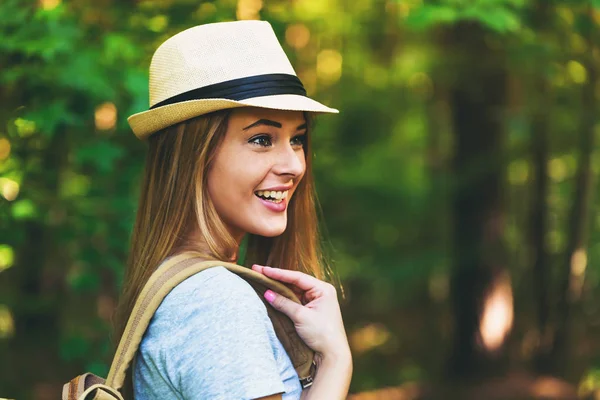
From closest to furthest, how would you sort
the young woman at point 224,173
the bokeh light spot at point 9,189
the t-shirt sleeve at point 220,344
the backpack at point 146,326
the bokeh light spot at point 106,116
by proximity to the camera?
the t-shirt sleeve at point 220,344 → the backpack at point 146,326 → the young woman at point 224,173 → the bokeh light spot at point 9,189 → the bokeh light spot at point 106,116

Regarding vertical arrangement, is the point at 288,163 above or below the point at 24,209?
above

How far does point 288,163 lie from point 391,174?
8.88 metres

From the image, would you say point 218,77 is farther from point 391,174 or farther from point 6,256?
point 391,174

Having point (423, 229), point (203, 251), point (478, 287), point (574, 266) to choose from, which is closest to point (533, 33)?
point (574, 266)

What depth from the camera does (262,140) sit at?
2.05 meters

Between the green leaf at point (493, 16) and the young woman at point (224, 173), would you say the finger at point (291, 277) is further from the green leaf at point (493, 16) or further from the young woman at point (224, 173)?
the green leaf at point (493, 16)

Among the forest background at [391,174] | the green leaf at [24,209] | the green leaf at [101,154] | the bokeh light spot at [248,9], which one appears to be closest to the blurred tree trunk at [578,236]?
the forest background at [391,174]

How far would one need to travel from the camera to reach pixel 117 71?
3.76 m

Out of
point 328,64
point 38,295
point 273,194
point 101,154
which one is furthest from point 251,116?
point 328,64

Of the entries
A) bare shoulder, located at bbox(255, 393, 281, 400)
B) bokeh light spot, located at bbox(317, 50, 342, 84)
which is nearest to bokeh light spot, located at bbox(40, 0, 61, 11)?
bare shoulder, located at bbox(255, 393, 281, 400)

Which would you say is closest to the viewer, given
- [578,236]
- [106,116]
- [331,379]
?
[331,379]

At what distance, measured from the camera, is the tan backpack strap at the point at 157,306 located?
1.76 meters

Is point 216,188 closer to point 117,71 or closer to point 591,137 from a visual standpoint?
point 117,71

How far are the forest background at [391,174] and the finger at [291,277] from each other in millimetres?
729
